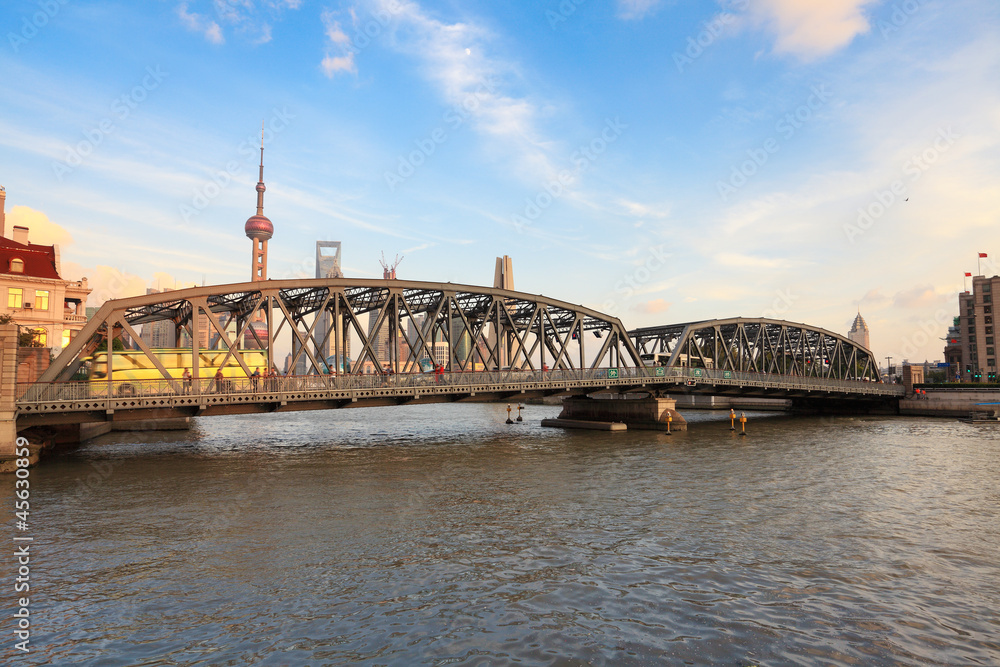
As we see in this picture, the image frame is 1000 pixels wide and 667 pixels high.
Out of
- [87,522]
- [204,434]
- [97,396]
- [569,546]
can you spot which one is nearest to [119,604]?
[87,522]

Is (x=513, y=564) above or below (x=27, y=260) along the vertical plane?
below

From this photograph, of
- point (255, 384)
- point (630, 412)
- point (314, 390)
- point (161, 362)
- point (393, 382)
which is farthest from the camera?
point (630, 412)

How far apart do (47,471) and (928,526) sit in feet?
150

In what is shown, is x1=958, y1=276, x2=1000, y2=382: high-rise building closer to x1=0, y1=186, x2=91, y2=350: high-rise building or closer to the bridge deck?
the bridge deck

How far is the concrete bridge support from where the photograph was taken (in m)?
32.6

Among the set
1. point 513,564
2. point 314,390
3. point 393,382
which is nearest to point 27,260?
point 314,390

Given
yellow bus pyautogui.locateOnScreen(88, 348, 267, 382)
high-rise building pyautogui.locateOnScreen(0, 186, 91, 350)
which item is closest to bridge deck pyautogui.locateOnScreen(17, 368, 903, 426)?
yellow bus pyautogui.locateOnScreen(88, 348, 267, 382)

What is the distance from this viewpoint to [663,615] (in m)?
14.3

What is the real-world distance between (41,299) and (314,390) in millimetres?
42479

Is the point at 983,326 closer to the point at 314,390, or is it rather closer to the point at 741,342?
the point at 741,342

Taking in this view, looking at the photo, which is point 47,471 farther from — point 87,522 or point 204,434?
point 204,434

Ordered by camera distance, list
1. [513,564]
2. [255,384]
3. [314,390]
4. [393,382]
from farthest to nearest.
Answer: [393,382] < [314,390] < [255,384] < [513,564]

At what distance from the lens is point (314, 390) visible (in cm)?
4219

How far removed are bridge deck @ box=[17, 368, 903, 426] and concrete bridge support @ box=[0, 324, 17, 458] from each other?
2.13ft
